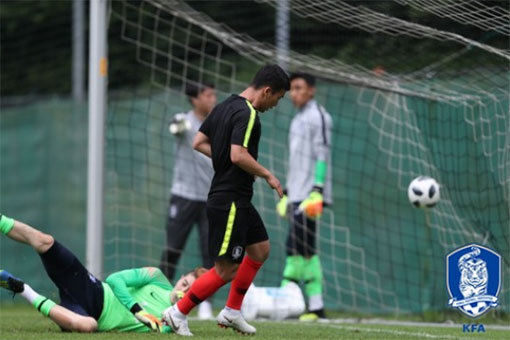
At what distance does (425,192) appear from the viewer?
923cm

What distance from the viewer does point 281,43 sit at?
11.5m

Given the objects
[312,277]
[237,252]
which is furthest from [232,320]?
[312,277]

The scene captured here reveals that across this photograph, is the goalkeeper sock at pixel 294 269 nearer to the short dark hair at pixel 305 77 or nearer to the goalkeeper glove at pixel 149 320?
the short dark hair at pixel 305 77

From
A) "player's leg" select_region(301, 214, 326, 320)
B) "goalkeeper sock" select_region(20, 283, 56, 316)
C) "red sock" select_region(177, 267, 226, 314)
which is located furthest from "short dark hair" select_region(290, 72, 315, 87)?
"goalkeeper sock" select_region(20, 283, 56, 316)

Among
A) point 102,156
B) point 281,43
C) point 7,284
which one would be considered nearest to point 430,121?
point 281,43

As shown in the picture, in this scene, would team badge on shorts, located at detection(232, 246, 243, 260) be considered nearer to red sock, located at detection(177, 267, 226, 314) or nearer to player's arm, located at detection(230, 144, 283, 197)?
red sock, located at detection(177, 267, 226, 314)

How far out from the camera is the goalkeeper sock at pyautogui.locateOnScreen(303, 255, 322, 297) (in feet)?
32.5

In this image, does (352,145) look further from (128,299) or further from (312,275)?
(128,299)

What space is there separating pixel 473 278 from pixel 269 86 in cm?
180

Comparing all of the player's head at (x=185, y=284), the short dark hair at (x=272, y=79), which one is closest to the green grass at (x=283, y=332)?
the player's head at (x=185, y=284)

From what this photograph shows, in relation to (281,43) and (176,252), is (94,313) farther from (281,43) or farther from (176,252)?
(281,43)

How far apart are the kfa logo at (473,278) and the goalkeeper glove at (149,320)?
193cm

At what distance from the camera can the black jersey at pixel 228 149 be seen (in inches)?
268

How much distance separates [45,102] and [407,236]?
4804 millimetres
